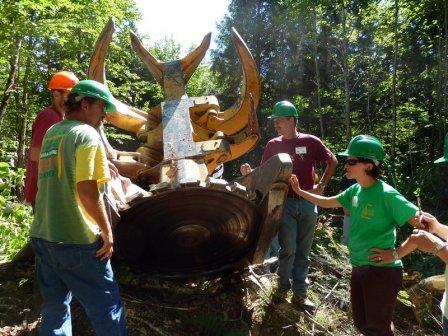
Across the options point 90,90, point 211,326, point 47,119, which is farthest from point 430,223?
point 47,119

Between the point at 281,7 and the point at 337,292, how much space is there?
17.0 m

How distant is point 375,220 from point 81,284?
6.75 ft

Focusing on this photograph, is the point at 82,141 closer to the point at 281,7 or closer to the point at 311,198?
the point at 311,198

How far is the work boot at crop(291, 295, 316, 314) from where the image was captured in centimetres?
445

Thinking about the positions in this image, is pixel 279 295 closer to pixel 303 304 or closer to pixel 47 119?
pixel 303 304

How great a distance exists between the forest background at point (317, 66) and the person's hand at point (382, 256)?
8498 mm

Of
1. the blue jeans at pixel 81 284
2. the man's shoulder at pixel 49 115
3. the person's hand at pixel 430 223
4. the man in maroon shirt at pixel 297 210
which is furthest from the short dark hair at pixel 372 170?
the man's shoulder at pixel 49 115

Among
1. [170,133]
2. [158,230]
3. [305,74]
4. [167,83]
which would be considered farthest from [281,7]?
[158,230]

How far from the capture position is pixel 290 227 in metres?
4.54

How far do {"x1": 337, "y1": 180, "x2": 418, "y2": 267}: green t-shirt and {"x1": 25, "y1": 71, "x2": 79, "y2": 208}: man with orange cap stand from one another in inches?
103

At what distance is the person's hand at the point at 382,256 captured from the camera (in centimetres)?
314

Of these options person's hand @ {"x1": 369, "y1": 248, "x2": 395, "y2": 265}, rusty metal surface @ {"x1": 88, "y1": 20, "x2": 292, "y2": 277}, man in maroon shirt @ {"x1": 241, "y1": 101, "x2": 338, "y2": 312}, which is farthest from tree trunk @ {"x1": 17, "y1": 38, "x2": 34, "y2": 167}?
person's hand @ {"x1": 369, "y1": 248, "x2": 395, "y2": 265}

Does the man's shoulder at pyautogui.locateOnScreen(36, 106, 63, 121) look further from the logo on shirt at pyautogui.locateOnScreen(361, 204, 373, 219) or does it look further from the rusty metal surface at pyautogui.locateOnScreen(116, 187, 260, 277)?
the logo on shirt at pyautogui.locateOnScreen(361, 204, 373, 219)

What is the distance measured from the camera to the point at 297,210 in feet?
15.0
